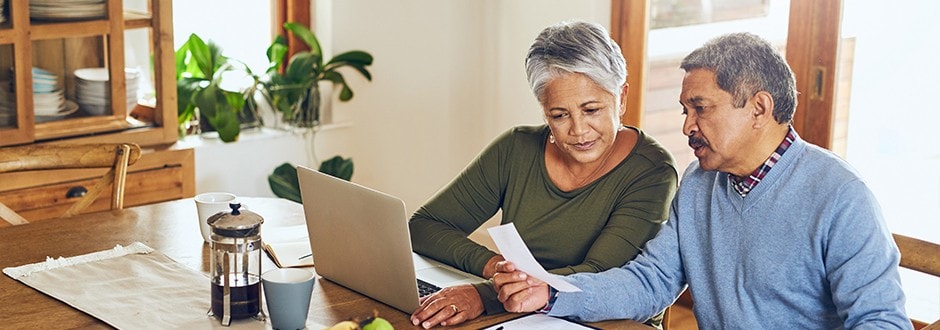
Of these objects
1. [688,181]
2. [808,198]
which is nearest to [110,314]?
A: [688,181]

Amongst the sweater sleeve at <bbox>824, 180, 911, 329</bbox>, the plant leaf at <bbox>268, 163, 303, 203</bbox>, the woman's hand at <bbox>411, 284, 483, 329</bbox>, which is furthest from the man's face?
the plant leaf at <bbox>268, 163, 303, 203</bbox>

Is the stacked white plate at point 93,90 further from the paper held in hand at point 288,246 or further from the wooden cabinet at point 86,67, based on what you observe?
the paper held in hand at point 288,246

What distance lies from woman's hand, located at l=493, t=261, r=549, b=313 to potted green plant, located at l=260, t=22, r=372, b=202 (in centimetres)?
228

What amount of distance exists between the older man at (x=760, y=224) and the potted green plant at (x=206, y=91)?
7.44 ft

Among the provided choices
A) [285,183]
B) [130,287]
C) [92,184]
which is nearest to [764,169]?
[130,287]

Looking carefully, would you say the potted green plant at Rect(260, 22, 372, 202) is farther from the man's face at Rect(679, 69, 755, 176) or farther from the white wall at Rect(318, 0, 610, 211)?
the man's face at Rect(679, 69, 755, 176)

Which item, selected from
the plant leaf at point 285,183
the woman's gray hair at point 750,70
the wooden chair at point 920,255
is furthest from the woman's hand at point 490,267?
the plant leaf at point 285,183

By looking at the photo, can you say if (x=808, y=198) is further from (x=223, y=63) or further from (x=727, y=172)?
(x=223, y=63)

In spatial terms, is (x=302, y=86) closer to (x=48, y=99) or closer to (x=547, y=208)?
(x=48, y=99)

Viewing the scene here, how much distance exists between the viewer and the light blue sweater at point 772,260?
1.75 m

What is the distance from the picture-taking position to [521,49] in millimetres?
4262

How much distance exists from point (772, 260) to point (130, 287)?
1.12 metres

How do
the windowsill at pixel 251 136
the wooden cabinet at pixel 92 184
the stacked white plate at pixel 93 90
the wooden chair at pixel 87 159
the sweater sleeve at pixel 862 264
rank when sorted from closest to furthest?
the sweater sleeve at pixel 862 264 → the wooden chair at pixel 87 159 → the wooden cabinet at pixel 92 184 → the stacked white plate at pixel 93 90 → the windowsill at pixel 251 136

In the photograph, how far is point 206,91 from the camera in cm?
392
